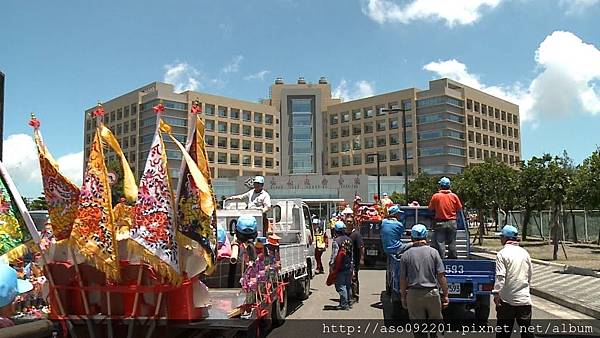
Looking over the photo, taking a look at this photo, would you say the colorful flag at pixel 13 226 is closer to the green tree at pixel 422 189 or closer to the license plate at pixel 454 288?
the license plate at pixel 454 288

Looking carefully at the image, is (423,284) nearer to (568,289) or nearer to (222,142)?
(568,289)

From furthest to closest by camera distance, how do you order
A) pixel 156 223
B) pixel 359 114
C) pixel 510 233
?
1. pixel 359 114
2. pixel 510 233
3. pixel 156 223

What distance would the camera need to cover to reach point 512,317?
7.00m

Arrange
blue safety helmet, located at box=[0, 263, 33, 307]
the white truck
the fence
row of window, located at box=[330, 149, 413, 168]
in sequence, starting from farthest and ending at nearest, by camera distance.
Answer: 1. row of window, located at box=[330, 149, 413, 168]
2. the fence
3. the white truck
4. blue safety helmet, located at box=[0, 263, 33, 307]

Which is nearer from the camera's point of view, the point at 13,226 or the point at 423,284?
the point at 13,226

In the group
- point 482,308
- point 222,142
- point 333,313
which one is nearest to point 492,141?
point 222,142

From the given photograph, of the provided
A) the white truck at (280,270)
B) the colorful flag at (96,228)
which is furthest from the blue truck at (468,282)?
the colorful flag at (96,228)

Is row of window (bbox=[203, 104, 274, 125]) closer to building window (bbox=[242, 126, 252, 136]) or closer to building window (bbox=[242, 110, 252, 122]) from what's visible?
building window (bbox=[242, 110, 252, 122])

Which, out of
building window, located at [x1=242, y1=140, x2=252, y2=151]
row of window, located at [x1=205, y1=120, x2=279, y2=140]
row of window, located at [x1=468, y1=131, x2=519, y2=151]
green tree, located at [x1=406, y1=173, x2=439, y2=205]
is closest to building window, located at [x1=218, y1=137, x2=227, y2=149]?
row of window, located at [x1=205, y1=120, x2=279, y2=140]

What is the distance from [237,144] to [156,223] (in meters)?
112

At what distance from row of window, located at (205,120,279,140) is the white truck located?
317 feet

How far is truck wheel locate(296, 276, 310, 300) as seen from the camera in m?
13.0

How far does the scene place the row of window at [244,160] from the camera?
11219 cm

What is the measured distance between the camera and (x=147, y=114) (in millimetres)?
108312
